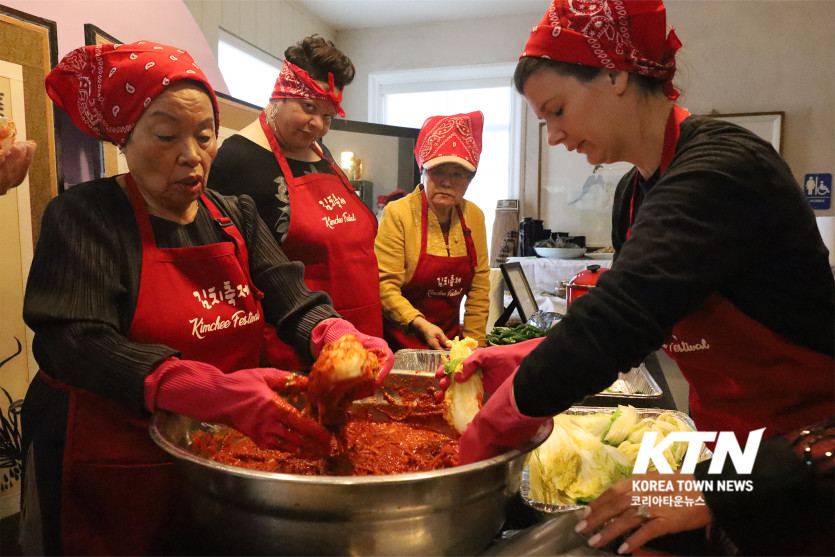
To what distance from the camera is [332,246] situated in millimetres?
2396

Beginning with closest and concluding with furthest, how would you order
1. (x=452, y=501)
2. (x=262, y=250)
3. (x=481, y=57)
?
(x=452, y=501)
(x=262, y=250)
(x=481, y=57)

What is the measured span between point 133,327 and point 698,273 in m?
1.14

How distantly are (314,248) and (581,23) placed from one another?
1.46m

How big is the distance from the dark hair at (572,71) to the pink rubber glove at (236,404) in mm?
822

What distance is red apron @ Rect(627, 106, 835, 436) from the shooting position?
108cm

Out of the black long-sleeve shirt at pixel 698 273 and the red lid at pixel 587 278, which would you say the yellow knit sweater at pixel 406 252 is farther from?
the black long-sleeve shirt at pixel 698 273

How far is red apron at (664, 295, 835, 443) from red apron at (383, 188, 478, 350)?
64.8 inches

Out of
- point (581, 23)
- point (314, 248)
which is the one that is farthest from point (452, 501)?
point (314, 248)

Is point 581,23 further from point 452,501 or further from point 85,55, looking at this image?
point 85,55

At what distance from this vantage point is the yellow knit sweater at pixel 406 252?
2.74 m

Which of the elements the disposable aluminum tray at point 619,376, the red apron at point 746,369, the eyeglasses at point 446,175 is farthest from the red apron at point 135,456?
the eyeglasses at point 446,175

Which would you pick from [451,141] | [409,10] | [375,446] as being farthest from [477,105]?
[375,446]

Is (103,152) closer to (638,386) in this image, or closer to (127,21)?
(127,21)

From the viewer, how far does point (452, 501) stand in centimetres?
86
